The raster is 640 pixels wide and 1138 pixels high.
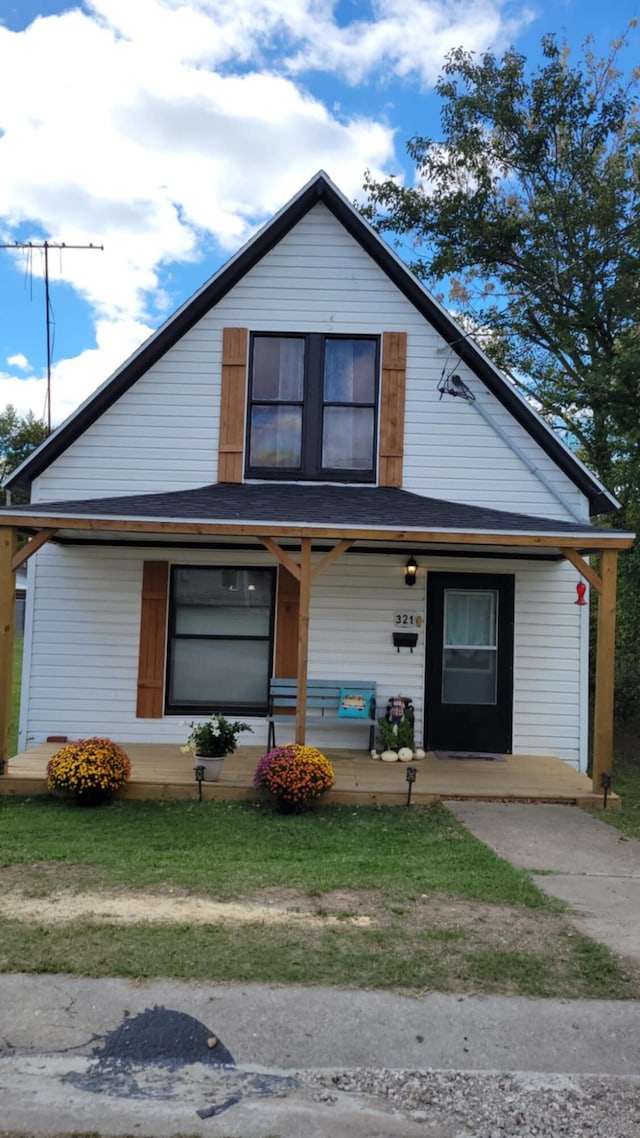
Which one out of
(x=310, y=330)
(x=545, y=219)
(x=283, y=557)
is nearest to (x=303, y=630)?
(x=283, y=557)

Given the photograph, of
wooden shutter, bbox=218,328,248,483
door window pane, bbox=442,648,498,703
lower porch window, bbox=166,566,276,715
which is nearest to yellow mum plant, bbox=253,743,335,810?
lower porch window, bbox=166,566,276,715

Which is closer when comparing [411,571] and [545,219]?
[411,571]

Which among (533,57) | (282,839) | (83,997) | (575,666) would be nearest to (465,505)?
(575,666)

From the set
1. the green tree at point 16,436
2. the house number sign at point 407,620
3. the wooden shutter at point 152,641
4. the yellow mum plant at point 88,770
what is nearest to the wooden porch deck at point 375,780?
the yellow mum plant at point 88,770

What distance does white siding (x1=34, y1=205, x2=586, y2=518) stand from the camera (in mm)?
9328

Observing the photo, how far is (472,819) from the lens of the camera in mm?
6645

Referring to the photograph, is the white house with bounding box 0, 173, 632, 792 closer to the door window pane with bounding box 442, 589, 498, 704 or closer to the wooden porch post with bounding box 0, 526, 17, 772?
the door window pane with bounding box 442, 589, 498, 704

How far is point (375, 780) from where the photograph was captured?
766 cm

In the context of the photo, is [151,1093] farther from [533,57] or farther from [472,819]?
[533,57]

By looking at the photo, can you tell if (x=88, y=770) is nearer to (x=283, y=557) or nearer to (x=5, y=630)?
(x=5, y=630)

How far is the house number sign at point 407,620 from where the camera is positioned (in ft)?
30.4

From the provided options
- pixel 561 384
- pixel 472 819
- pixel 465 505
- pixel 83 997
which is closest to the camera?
pixel 83 997

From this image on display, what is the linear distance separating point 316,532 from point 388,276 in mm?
3849

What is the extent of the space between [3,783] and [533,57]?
50.7ft
